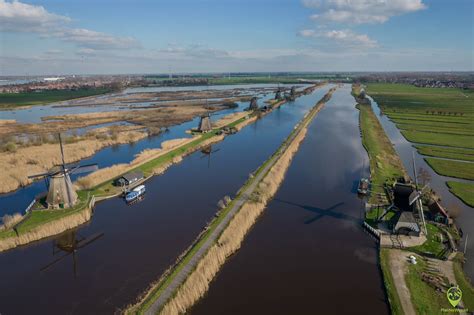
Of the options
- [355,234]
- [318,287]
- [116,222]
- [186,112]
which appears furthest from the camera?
[186,112]

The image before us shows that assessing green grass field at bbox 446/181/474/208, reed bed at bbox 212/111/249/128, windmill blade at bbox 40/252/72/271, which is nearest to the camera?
windmill blade at bbox 40/252/72/271

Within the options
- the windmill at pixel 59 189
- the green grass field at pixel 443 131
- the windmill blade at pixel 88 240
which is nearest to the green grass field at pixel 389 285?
the green grass field at pixel 443 131

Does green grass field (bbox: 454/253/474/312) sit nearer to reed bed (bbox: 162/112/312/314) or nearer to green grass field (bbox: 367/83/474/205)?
green grass field (bbox: 367/83/474/205)

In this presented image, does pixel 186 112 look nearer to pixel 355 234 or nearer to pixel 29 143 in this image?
→ pixel 29 143

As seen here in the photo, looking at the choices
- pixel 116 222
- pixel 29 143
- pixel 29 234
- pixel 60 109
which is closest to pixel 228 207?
pixel 116 222

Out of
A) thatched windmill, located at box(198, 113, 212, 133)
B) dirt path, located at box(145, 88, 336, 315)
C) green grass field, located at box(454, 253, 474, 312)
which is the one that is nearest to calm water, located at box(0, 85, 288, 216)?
thatched windmill, located at box(198, 113, 212, 133)
